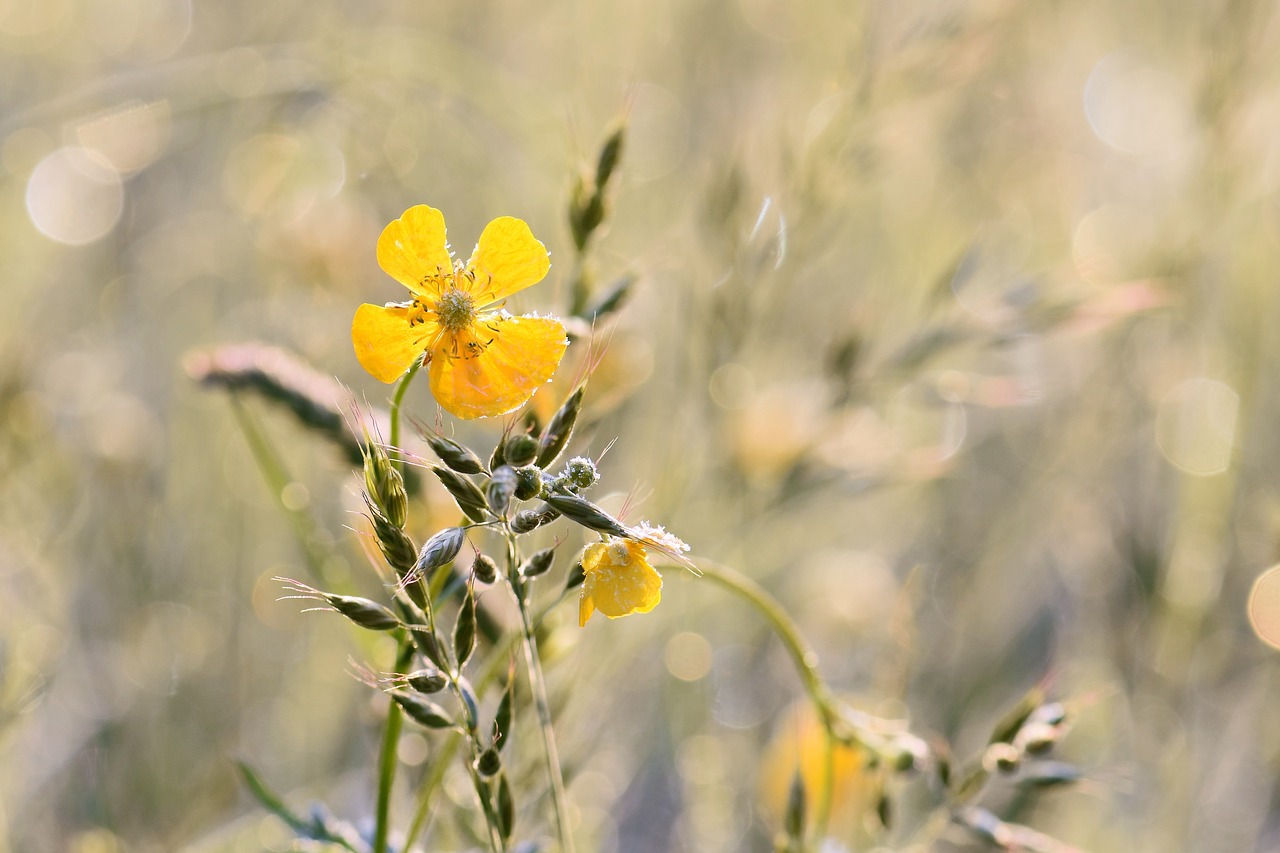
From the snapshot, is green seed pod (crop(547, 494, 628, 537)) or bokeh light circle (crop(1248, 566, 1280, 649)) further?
bokeh light circle (crop(1248, 566, 1280, 649))

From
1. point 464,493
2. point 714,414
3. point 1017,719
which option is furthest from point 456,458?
point 714,414

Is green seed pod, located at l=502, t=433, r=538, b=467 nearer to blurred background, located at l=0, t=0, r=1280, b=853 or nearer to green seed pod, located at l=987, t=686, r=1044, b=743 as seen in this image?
blurred background, located at l=0, t=0, r=1280, b=853

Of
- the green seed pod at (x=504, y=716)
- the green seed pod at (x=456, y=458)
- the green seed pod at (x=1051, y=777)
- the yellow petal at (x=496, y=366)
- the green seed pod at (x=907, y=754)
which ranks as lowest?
the green seed pod at (x=504, y=716)

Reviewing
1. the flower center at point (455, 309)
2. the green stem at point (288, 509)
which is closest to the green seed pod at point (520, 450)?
the flower center at point (455, 309)

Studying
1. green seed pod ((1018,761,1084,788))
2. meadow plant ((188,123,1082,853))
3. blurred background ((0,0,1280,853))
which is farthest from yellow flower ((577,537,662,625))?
green seed pod ((1018,761,1084,788))

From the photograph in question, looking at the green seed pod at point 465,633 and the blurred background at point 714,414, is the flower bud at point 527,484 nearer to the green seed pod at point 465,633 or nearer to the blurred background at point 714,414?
the green seed pod at point 465,633

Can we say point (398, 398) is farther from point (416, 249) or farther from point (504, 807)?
point (504, 807)

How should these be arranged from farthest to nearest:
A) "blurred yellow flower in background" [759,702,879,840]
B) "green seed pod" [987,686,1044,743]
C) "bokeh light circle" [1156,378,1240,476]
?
"bokeh light circle" [1156,378,1240,476]
"blurred yellow flower in background" [759,702,879,840]
"green seed pod" [987,686,1044,743]
